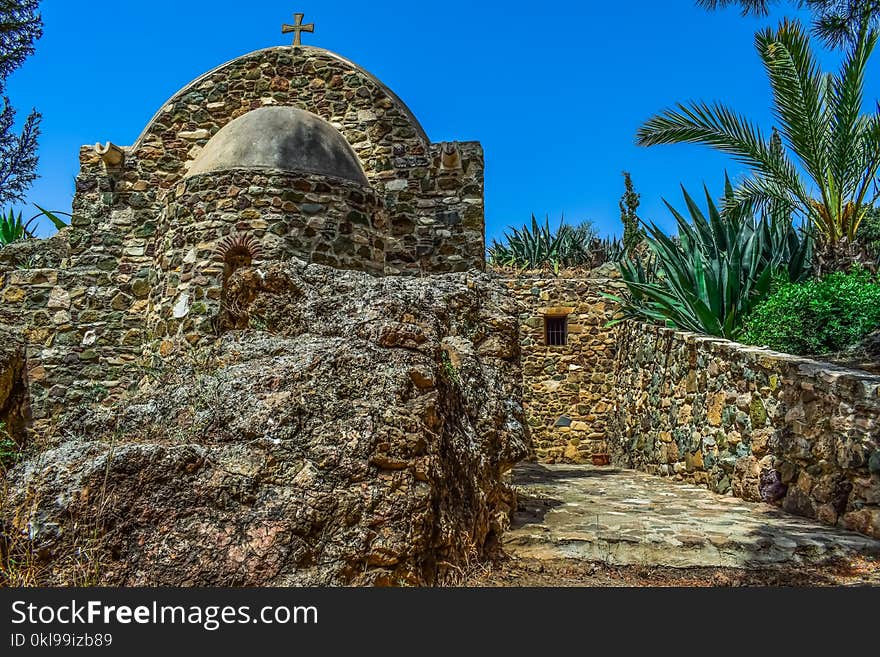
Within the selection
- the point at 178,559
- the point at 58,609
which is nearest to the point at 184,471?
the point at 178,559

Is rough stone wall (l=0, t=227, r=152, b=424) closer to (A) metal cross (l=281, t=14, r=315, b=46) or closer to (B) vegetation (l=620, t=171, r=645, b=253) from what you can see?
(A) metal cross (l=281, t=14, r=315, b=46)

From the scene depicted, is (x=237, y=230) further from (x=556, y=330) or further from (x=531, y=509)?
(x=556, y=330)

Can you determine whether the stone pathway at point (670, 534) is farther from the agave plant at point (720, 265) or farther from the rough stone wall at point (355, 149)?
the rough stone wall at point (355, 149)

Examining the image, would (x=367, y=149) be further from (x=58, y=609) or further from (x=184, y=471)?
(x=58, y=609)

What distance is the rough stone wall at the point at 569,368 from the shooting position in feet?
48.6

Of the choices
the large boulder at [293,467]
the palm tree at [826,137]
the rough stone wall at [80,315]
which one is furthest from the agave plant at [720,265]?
the rough stone wall at [80,315]

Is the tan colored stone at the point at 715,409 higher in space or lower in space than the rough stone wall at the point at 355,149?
lower

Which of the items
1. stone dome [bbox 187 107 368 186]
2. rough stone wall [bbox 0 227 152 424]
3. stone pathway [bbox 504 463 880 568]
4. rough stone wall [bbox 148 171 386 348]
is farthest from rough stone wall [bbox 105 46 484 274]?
stone pathway [bbox 504 463 880 568]

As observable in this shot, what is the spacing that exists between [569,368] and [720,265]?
219 inches

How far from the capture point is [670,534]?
5.19 metres

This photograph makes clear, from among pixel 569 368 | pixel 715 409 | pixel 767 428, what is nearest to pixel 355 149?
pixel 715 409

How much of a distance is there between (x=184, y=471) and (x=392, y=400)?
1.05 metres

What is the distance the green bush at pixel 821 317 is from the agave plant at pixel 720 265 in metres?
1.23

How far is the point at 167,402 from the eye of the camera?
4.08 m
